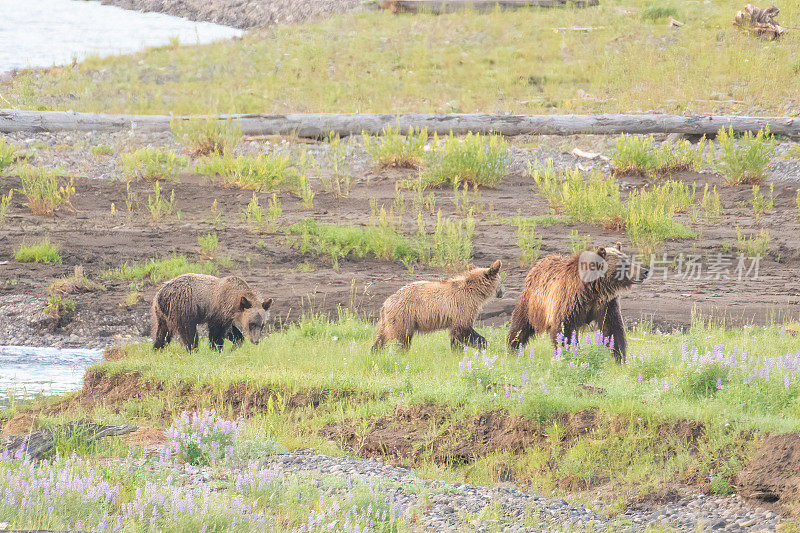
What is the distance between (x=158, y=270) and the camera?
13.7 m

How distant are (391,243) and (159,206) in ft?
14.0

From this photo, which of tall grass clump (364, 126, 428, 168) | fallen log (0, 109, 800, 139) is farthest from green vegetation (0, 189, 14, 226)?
tall grass clump (364, 126, 428, 168)

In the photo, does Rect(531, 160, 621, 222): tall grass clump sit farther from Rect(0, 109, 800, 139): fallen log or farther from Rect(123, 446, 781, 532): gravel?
Rect(123, 446, 781, 532): gravel

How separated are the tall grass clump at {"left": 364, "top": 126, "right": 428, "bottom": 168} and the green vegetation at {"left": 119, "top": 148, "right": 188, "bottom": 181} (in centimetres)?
370

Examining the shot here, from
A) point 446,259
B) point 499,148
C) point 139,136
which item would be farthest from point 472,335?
point 139,136

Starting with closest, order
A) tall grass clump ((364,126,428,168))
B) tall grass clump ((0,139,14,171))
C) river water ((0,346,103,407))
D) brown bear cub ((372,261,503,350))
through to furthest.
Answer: brown bear cub ((372,261,503,350)) → river water ((0,346,103,407)) → tall grass clump ((0,139,14,171)) → tall grass clump ((364,126,428,168))

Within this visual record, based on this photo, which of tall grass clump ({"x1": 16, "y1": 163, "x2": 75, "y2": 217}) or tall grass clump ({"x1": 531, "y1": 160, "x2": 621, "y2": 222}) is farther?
tall grass clump ({"x1": 16, "y1": 163, "x2": 75, "y2": 217})

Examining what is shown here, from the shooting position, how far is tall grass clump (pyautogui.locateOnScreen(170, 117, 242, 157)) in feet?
66.7

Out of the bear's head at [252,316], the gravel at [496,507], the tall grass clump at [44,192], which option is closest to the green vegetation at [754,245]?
the bear's head at [252,316]

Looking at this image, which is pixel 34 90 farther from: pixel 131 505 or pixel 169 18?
pixel 131 505

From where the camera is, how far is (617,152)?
19.3 meters

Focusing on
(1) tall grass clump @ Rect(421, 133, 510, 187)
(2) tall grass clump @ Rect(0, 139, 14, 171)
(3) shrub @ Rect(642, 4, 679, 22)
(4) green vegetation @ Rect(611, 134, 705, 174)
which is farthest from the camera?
(3) shrub @ Rect(642, 4, 679, 22)

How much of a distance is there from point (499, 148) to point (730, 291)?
6.34 meters

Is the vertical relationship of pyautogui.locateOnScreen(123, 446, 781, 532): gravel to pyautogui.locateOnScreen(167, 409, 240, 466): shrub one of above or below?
below
